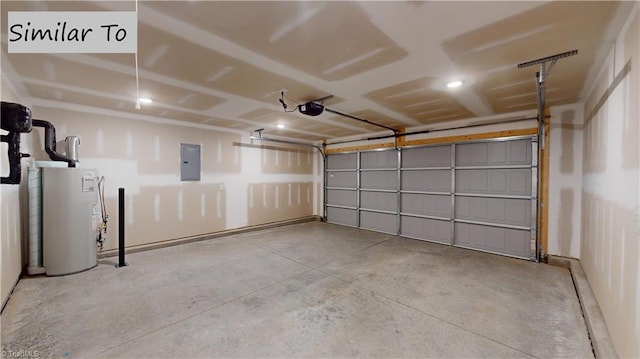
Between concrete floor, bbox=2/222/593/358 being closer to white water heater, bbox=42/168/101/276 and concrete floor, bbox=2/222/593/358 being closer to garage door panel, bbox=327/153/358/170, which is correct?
white water heater, bbox=42/168/101/276

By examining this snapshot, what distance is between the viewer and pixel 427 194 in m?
5.57

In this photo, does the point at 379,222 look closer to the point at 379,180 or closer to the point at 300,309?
the point at 379,180

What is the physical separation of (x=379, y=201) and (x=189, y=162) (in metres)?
4.39

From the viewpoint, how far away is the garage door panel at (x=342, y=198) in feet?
22.9

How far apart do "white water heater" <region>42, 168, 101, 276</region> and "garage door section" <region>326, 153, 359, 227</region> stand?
17.3 ft

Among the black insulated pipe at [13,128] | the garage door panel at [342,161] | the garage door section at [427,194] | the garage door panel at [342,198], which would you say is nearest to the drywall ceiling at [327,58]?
the black insulated pipe at [13,128]

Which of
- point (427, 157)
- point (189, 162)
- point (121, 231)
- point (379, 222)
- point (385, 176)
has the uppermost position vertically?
point (427, 157)

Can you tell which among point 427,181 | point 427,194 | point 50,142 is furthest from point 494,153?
point 50,142

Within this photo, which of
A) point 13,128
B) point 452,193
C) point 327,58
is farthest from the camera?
point 452,193

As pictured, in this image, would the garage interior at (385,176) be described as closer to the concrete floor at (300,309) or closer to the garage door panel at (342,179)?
the concrete floor at (300,309)

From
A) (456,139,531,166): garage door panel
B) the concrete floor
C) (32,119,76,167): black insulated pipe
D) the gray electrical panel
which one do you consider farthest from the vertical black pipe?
(456,139,531,166): garage door panel

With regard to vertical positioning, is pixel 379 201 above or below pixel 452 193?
below

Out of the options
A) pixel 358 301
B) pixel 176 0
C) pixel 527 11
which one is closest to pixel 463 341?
pixel 358 301

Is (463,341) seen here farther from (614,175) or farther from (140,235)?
(140,235)
